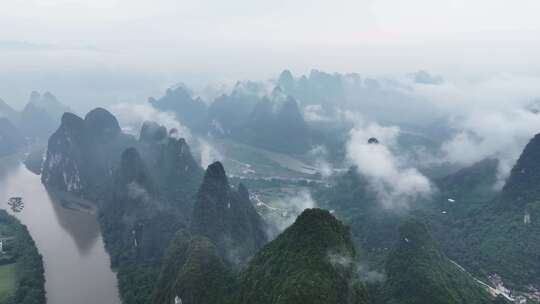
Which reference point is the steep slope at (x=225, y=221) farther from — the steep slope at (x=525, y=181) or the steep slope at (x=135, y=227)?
the steep slope at (x=525, y=181)

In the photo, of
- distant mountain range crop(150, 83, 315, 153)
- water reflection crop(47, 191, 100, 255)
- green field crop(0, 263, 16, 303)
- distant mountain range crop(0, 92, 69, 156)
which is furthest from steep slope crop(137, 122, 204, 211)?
distant mountain range crop(0, 92, 69, 156)

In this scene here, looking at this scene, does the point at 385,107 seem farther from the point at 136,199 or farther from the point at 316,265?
the point at 316,265

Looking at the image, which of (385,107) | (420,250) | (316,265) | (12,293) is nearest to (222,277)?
(316,265)

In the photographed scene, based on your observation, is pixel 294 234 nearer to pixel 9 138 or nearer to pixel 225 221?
pixel 225 221

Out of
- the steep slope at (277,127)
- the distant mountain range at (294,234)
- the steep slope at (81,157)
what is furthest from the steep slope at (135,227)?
the steep slope at (277,127)

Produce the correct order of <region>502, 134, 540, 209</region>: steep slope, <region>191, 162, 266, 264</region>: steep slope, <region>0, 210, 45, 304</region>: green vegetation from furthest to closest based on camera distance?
<region>502, 134, 540, 209</region>: steep slope
<region>191, 162, 266, 264</region>: steep slope
<region>0, 210, 45, 304</region>: green vegetation

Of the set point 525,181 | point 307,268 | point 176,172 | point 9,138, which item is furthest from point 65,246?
point 9,138

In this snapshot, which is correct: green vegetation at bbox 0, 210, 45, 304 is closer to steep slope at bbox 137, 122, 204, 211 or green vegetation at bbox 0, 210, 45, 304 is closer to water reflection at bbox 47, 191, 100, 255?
water reflection at bbox 47, 191, 100, 255

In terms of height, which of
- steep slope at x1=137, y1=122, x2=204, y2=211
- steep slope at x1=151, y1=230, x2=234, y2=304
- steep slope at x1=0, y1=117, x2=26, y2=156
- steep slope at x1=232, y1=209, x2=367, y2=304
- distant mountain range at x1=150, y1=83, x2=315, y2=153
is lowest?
distant mountain range at x1=150, y1=83, x2=315, y2=153
